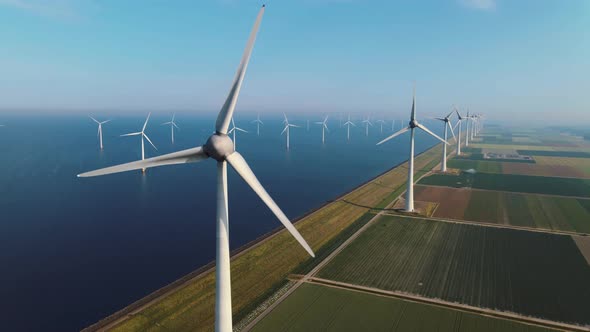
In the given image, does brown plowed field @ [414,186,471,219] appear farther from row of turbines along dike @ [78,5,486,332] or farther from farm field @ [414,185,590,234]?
row of turbines along dike @ [78,5,486,332]

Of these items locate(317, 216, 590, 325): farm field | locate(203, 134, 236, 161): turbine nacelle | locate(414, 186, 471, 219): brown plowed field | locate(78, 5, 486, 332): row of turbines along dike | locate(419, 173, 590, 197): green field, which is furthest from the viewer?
locate(419, 173, 590, 197): green field

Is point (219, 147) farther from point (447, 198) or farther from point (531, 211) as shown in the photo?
point (447, 198)

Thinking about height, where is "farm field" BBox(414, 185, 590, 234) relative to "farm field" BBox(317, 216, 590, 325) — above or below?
above

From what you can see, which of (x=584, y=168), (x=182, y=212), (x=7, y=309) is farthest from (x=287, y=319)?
(x=584, y=168)

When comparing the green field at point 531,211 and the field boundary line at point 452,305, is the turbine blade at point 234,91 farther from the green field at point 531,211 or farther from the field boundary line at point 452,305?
the green field at point 531,211

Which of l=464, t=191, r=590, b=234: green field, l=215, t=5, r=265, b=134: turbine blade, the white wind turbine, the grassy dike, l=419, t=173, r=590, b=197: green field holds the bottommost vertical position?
the grassy dike

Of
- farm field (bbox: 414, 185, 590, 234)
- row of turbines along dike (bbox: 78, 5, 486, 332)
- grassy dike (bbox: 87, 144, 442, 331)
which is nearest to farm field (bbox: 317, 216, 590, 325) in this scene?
grassy dike (bbox: 87, 144, 442, 331)
